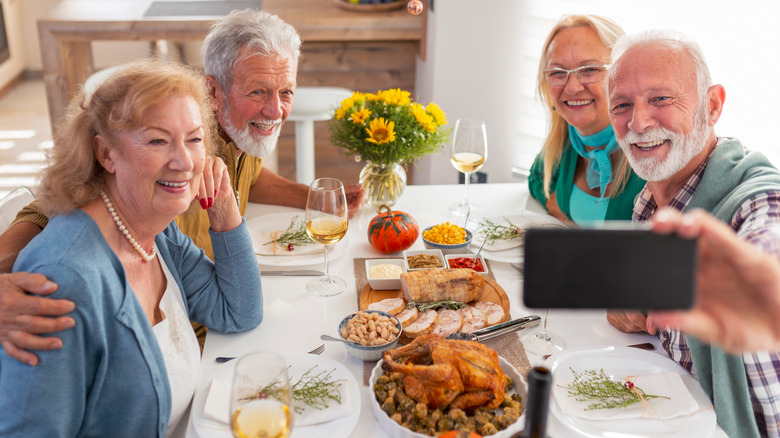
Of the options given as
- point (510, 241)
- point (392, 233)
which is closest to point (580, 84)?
point (510, 241)

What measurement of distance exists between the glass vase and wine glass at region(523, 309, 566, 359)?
807 mm

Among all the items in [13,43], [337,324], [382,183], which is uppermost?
[382,183]

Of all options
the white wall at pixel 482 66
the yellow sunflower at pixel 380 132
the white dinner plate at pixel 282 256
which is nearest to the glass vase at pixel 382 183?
the yellow sunflower at pixel 380 132

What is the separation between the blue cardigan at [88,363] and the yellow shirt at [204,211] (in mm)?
323

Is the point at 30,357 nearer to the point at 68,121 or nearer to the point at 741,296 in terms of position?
the point at 68,121

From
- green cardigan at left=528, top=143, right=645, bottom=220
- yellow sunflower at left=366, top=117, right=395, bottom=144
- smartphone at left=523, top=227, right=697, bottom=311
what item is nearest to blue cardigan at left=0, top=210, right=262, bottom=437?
smartphone at left=523, top=227, right=697, bottom=311

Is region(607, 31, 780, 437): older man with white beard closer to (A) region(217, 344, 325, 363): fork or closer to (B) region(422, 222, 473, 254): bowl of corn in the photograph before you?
(B) region(422, 222, 473, 254): bowl of corn

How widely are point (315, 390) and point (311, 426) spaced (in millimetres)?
85

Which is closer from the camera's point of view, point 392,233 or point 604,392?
point 604,392

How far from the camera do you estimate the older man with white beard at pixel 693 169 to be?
1.26 metres

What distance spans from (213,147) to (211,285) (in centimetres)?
32

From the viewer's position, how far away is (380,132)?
1962 millimetres

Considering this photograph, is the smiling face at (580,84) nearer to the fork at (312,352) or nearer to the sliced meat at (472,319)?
the sliced meat at (472,319)

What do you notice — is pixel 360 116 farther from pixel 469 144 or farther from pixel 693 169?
pixel 693 169
